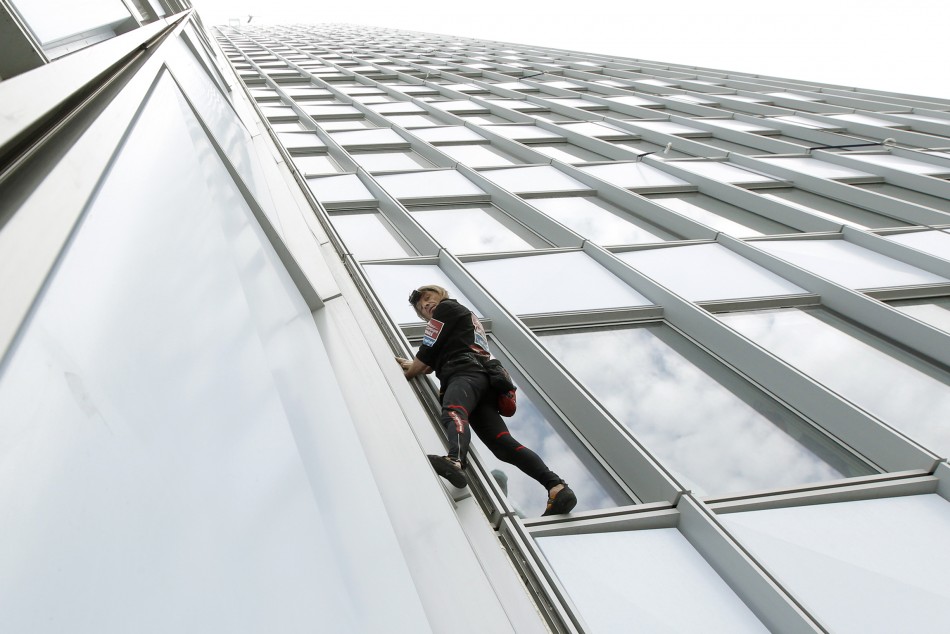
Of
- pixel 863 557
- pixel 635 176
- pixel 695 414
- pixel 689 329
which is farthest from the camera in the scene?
pixel 635 176

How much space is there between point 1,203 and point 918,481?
443cm

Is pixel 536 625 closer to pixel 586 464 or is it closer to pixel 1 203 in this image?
pixel 586 464

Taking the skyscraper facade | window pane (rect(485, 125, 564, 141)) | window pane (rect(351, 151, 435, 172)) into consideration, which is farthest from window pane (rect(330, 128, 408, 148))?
the skyscraper facade

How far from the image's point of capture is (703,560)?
3115 mm

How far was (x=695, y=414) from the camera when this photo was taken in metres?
4.50

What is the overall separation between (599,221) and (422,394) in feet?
16.8

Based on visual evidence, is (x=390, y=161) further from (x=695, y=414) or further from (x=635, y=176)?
(x=695, y=414)

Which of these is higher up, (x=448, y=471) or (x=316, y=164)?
(x=316, y=164)

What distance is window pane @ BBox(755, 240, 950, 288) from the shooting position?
6574 millimetres

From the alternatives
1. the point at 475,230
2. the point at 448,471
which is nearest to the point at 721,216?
the point at 475,230

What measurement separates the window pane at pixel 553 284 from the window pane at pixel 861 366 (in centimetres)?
104

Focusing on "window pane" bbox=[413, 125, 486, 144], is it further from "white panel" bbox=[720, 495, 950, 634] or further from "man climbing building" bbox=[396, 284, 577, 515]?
"white panel" bbox=[720, 495, 950, 634]

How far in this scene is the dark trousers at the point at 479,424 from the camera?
128 inches

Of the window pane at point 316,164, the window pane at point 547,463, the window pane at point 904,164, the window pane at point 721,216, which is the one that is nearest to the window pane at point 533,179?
the window pane at point 721,216
